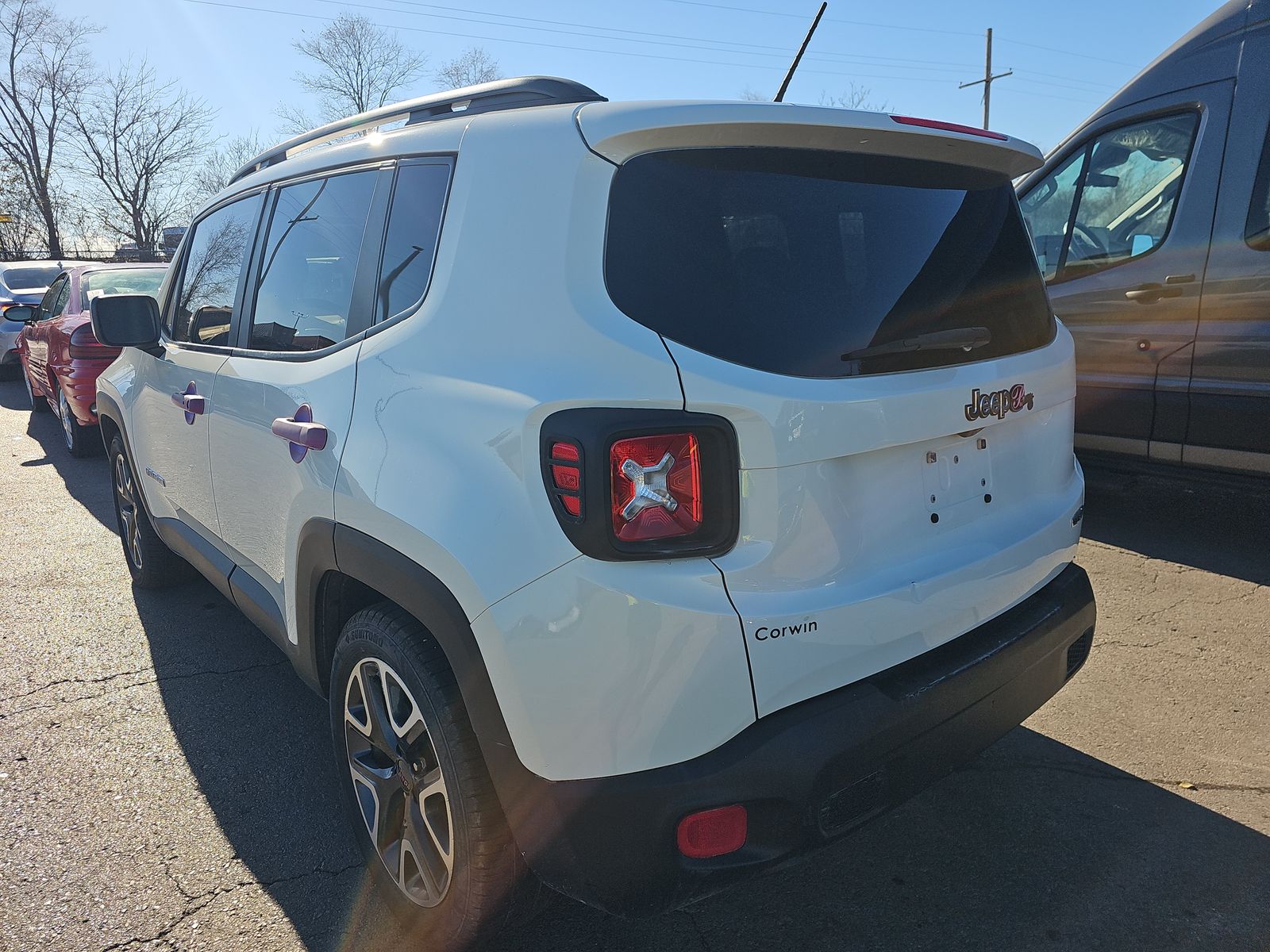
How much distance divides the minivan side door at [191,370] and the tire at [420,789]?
4.25 ft

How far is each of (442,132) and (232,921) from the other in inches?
80.2

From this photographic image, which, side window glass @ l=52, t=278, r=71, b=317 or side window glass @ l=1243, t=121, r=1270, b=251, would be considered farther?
side window glass @ l=52, t=278, r=71, b=317

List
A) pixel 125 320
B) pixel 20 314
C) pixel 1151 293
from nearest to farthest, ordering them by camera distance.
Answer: pixel 125 320
pixel 1151 293
pixel 20 314

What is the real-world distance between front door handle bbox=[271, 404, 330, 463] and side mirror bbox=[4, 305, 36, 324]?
315 inches

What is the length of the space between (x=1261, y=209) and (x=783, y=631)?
3.97 metres

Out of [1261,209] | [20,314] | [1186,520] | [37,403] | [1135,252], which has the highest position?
[1261,209]

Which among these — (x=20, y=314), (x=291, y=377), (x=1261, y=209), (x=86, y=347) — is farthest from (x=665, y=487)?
(x=20, y=314)

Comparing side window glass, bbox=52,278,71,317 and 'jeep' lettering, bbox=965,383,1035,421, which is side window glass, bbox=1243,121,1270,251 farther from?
side window glass, bbox=52,278,71,317

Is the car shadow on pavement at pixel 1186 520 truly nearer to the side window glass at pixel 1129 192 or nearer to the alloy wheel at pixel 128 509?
the side window glass at pixel 1129 192

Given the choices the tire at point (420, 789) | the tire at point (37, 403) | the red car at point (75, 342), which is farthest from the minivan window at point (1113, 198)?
the tire at point (37, 403)

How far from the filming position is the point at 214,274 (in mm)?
3578

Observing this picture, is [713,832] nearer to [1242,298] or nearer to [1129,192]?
[1242,298]

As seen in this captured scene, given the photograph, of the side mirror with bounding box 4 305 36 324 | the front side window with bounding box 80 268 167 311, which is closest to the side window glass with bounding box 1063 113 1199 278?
the front side window with bounding box 80 268 167 311

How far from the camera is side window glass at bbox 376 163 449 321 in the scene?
7.11 feet
